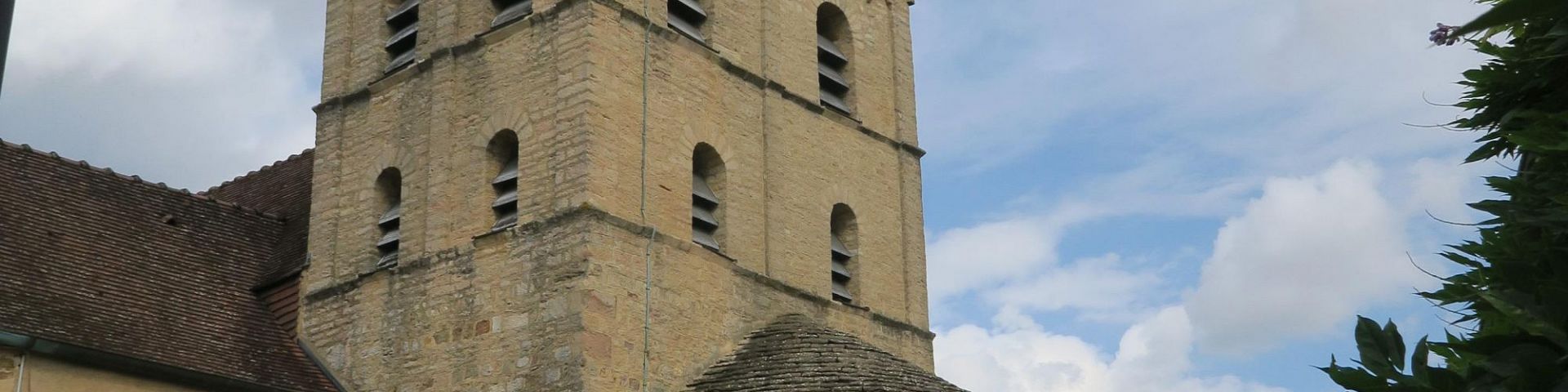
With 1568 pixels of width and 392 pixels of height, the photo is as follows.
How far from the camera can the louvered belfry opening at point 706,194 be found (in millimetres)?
20500

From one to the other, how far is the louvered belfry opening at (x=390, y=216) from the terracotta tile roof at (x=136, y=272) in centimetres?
150

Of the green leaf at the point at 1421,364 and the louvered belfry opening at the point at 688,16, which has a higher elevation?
the louvered belfry opening at the point at 688,16

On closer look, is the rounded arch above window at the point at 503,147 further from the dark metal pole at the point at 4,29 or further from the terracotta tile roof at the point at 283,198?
the dark metal pole at the point at 4,29

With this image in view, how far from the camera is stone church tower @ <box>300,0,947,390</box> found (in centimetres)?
1897

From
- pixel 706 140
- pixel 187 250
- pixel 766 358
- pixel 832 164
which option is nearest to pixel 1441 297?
pixel 766 358

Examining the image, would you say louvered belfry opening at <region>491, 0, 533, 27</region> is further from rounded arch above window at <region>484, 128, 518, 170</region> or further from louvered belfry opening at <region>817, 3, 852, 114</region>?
louvered belfry opening at <region>817, 3, 852, 114</region>

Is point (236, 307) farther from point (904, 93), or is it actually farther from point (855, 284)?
point (904, 93)

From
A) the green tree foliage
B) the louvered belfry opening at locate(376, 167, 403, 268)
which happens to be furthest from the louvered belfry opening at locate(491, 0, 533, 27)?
the green tree foliage

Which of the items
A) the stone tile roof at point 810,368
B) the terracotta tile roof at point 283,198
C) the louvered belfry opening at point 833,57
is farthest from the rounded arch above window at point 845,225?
the terracotta tile roof at point 283,198

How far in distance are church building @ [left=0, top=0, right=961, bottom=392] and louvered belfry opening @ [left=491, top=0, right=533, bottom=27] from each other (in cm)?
5

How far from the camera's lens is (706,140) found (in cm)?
2075

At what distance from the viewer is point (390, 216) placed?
2127 centimetres

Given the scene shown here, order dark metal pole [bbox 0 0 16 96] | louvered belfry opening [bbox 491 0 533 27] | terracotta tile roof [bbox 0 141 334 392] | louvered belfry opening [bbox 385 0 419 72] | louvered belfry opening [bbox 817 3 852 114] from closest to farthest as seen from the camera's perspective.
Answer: dark metal pole [bbox 0 0 16 96], terracotta tile roof [bbox 0 141 334 392], louvered belfry opening [bbox 491 0 533 27], louvered belfry opening [bbox 385 0 419 72], louvered belfry opening [bbox 817 3 852 114]

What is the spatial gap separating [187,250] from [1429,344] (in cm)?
1659
